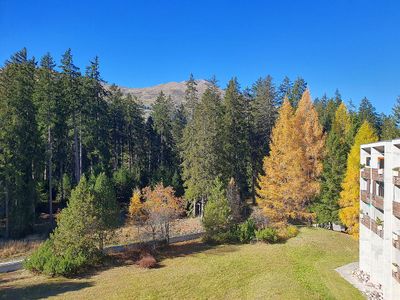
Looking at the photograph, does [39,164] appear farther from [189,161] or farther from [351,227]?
[351,227]

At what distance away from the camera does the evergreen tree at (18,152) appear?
35562 millimetres

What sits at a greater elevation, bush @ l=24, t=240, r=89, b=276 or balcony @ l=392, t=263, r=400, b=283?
balcony @ l=392, t=263, r=400, b=283

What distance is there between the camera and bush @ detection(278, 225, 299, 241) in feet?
106

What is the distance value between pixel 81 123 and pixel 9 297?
27.7 meters

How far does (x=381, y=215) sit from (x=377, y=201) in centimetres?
105

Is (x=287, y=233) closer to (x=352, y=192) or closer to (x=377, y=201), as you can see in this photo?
(x=352, y=192)

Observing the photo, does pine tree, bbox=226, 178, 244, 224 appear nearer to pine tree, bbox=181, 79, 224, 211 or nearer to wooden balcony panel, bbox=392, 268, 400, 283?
pine tree, bbox=181, 79, 224, 211

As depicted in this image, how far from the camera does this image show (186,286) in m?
21.9

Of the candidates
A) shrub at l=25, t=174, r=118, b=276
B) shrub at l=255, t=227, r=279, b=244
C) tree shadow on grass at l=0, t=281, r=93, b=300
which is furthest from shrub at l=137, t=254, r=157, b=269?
shrub at l=255, t=227, r=279, b=244

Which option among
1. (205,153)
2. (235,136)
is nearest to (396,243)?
(205,153)

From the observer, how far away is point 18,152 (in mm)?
36531

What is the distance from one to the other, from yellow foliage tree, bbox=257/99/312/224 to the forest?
4.2 inches

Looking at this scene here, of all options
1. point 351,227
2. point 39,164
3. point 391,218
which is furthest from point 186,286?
point 39,164

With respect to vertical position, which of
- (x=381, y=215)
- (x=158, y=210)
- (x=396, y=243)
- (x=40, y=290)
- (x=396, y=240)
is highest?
(x=381, y=215)
